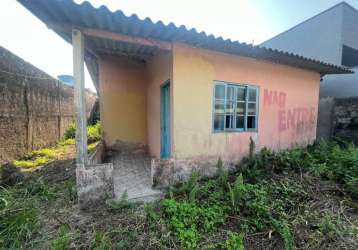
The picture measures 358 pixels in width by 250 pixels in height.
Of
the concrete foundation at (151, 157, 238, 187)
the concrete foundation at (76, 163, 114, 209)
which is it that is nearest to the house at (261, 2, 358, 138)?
the concrete foundation at (151, 157, 238, 187)

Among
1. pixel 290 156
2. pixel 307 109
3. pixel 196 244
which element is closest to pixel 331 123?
pixel 307 109

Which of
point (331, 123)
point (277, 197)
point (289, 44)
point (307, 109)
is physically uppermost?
point (289, 44)

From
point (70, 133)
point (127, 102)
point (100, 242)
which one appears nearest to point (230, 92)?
point (127, 102)

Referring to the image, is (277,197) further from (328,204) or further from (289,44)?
(289,44)

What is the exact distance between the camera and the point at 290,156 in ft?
14.9

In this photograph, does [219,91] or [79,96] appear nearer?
[79,96]

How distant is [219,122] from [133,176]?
245cm

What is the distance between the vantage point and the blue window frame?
14.1 feet

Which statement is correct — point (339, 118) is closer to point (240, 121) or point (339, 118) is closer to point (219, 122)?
point (240, 121)

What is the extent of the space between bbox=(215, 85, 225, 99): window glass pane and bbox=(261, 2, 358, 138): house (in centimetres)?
562

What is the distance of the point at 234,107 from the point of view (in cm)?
449

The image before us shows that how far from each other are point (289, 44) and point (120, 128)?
32.3 feet

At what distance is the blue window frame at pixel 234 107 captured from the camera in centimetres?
431

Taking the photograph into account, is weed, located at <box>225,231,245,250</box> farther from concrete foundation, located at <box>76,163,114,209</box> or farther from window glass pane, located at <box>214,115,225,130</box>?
window glass pane, located at <box>214,115,225,130</box>
